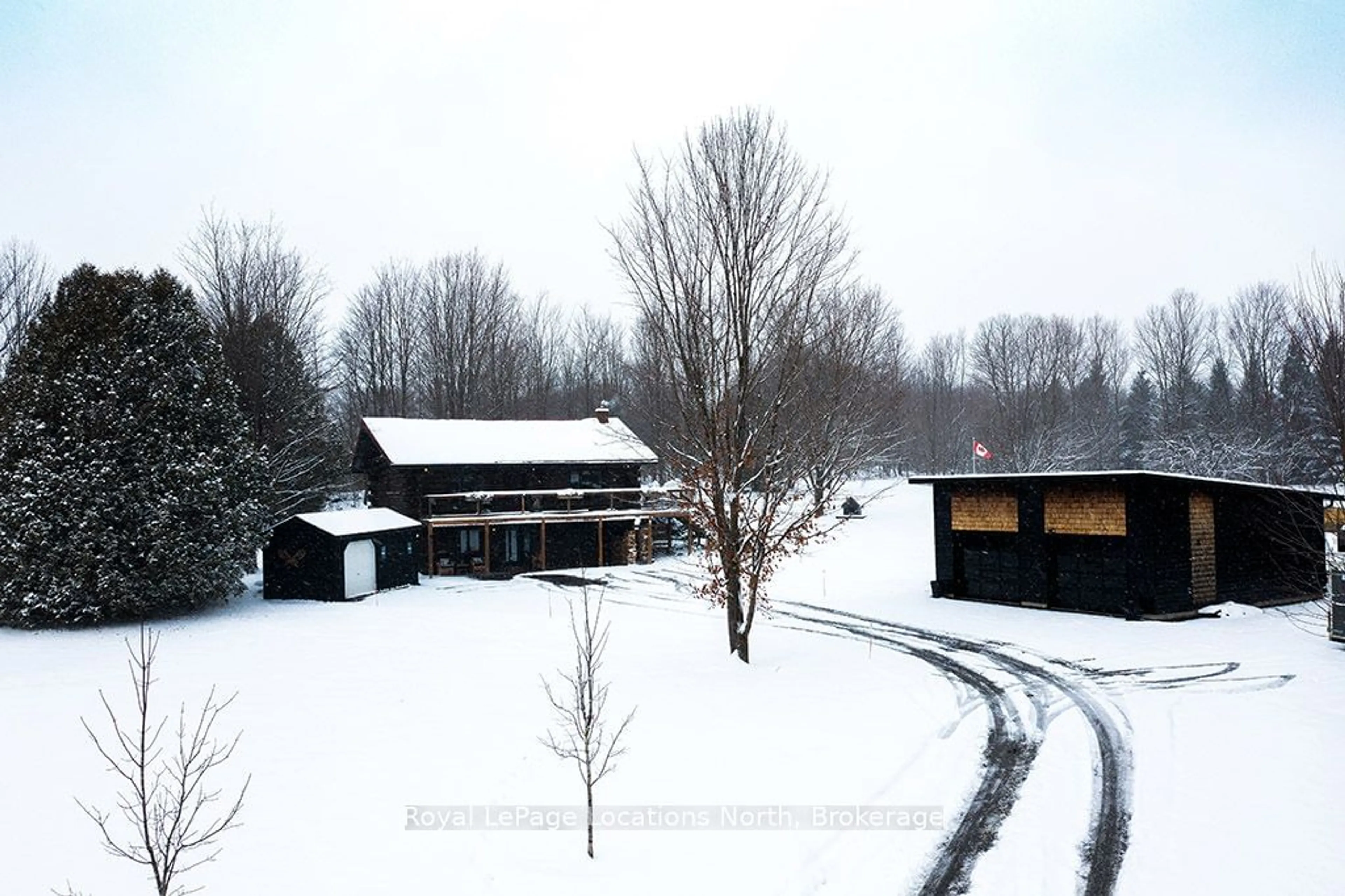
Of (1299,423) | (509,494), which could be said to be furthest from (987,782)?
(1299,423)

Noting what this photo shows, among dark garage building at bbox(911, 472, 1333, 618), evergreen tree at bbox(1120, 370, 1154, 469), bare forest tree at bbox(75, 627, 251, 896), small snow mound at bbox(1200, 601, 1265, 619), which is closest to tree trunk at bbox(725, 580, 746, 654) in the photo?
bare forest tree at bbox(75, 627, 251, 896)

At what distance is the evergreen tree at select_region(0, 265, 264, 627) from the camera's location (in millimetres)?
22594

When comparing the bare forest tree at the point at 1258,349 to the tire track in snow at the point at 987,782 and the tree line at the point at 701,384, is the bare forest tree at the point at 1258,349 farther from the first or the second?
the tire track in snow at the point at 987,782

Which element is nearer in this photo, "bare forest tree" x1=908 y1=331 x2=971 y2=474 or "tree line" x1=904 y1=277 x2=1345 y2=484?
"tree line" x1=904 y1=277 x2=1345 y2=484

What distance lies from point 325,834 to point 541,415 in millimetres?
55378

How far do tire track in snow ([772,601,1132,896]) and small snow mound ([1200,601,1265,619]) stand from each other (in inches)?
267

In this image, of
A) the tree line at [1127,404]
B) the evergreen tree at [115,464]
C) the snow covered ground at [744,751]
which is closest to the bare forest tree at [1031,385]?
the tree line at [1127,404]

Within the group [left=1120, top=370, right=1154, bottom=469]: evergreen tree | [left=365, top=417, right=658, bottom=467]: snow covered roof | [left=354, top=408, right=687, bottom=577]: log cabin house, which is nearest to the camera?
[left=354, top=408, right=687, bottom=577]: log cabin house

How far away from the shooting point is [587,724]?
8.24m

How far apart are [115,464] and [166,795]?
17000mm

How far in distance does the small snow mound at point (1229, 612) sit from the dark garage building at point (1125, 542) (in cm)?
32

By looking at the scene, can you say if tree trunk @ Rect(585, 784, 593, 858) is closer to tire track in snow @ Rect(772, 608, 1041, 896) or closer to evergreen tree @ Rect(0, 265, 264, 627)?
tire track in snow @ Rect(772, 608, 1041, 896)

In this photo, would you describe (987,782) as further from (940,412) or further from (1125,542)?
(940,412)

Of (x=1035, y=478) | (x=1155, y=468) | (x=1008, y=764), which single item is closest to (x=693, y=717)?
(x=1008, y=764)
